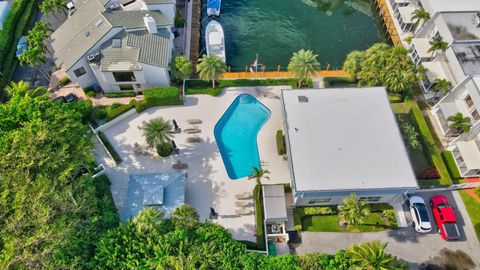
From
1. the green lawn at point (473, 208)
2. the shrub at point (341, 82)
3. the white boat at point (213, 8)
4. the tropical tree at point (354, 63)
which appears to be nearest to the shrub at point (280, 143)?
the shrub at point (341, 82)

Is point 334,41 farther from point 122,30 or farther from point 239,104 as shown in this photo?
point 122,30

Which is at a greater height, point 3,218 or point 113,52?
point 113,52

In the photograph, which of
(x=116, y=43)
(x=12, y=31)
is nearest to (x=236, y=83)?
(x=116, y=43)

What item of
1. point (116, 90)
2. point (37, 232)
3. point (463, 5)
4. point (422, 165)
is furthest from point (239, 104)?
point (463, 5)

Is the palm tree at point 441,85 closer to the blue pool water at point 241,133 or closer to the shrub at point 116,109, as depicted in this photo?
the blue pool water at point 241,133

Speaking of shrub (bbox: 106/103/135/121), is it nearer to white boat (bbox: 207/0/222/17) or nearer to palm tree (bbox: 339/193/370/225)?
white boat (bbox: 207/0/222/17)

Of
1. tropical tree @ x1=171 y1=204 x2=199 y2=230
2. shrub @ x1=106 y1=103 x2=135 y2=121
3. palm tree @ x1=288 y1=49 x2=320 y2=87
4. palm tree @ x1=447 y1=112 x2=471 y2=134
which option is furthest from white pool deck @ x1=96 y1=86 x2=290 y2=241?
palm tree @ x1=447 y1=112 x2=471 y2=134
